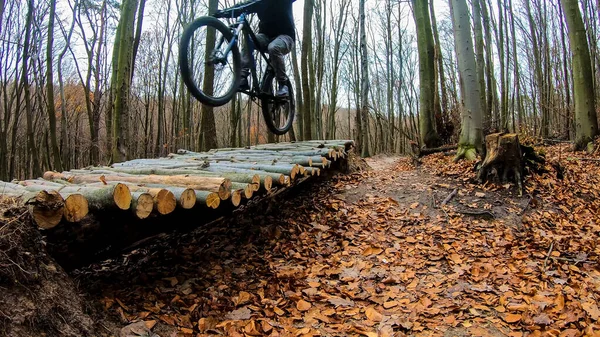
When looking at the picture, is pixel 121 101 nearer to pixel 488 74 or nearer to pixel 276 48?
pixel 276 48

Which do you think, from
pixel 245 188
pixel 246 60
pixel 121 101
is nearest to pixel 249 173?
pixel 245 188

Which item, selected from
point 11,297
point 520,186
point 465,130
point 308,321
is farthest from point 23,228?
point 465,130

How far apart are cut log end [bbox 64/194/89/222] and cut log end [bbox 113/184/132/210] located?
15 cm

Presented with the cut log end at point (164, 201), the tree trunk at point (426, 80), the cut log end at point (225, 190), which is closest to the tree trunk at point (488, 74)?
the tree trunk at point (426, 80)

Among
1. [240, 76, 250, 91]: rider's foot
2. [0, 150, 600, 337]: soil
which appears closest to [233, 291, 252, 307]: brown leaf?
[0, 150, 600, 337]: soil

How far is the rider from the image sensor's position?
4714mm

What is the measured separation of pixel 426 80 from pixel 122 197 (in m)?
8.29

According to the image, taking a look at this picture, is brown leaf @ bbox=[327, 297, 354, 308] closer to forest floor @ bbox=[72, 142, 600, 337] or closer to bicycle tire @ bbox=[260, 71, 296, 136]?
forest floor @ bbox=[72, 142, 600, 337]

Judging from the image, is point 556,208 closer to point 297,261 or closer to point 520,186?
point 520,186

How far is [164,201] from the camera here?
2.31m

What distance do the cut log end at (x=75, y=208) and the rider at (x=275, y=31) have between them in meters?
3.00

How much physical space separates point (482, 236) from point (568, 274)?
34.3 inches

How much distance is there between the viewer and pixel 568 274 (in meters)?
3.06

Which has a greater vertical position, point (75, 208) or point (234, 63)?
point (234, 63)
